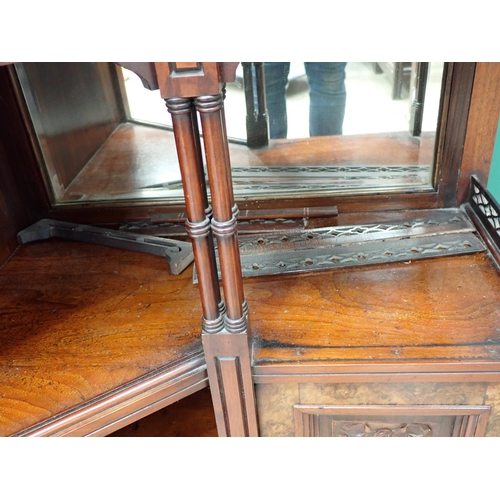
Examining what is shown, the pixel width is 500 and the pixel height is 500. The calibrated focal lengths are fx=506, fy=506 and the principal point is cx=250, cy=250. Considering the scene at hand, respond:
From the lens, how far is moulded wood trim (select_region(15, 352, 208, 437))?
91 centimetres

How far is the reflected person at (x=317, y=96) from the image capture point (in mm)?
1288

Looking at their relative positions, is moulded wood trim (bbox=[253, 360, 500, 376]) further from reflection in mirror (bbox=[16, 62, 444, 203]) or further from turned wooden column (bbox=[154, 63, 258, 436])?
reflection in mirror (bbox=[16, 62, 444, 203])

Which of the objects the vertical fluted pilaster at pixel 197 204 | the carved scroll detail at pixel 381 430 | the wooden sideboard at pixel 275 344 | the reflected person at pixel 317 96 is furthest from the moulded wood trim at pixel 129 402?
the reflected person at pixel 317 96

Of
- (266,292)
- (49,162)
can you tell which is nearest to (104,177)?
(49,162)

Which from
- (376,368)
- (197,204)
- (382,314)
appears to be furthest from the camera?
(382,314)

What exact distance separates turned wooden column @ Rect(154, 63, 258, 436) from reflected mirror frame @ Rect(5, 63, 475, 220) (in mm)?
558

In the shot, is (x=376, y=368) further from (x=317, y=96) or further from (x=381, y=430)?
(x=317, y=96)

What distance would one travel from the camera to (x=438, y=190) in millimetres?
1321

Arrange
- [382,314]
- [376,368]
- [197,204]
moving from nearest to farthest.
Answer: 1. [197,204]
2. [376,368]
3. [382,314]

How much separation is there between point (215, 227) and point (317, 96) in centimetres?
68

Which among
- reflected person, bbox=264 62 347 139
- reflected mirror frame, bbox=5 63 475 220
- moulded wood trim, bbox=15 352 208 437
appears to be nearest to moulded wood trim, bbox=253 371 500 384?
moulded wood trim, bbox=15 352 208 437

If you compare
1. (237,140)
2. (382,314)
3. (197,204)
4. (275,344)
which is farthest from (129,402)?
(237,140)
